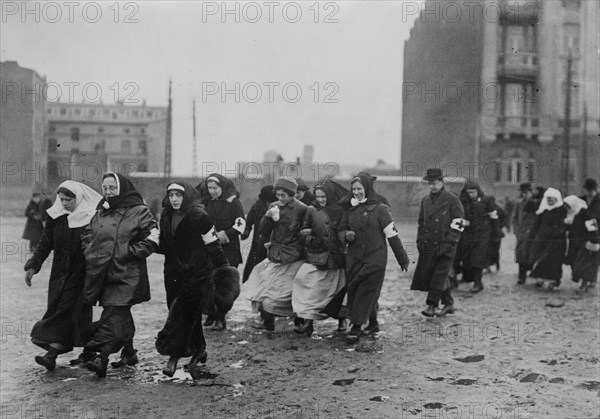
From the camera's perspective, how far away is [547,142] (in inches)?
1378

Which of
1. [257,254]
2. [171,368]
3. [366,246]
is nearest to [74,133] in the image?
[257,254]

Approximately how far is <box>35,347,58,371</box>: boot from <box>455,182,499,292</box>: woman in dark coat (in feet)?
24.3

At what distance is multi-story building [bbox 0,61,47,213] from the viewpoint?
20000 mm

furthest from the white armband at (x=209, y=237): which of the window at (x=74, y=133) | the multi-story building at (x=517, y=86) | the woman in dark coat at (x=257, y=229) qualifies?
the window at (x=74, y=133)

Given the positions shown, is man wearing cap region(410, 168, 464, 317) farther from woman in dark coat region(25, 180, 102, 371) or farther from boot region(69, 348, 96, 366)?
woman in dark coat region(25, 180, 102, 371)

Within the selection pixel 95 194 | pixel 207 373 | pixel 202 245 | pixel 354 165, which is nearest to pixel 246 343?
pixel 207 373

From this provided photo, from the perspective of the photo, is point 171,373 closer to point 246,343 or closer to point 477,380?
point 246,343

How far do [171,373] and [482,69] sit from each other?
31.3 meters

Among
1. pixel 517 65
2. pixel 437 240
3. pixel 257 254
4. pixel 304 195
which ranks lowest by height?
pixel 257 254

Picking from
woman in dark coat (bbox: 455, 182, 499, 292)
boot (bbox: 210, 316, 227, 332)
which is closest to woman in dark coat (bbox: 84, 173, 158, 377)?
boot (bbox: 210, 316, 227, 332)

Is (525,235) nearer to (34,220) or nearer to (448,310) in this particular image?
(448,310)

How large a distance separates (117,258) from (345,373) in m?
2.33

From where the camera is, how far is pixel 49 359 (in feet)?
19.7

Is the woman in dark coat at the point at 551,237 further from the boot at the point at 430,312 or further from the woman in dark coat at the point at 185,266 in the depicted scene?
the woman in dark coat at the point at 185,266
